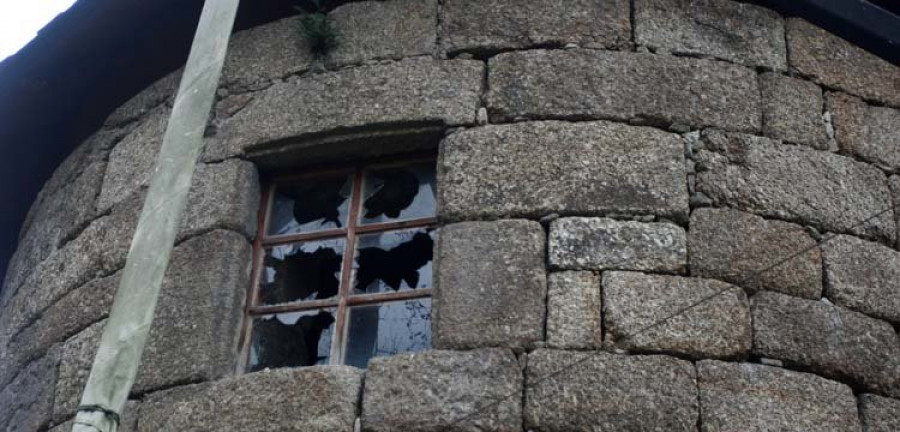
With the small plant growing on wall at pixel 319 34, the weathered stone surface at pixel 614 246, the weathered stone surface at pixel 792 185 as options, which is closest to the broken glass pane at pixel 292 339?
the weathered stone surface at pixel 614 246

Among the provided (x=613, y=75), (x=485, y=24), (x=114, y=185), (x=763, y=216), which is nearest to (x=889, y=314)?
(x=763, y=216)

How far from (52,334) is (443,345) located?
86.0 inches

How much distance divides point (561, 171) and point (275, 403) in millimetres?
1432

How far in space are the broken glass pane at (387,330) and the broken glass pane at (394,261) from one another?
0.11m

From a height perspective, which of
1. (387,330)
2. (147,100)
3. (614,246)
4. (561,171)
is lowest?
(387,330)

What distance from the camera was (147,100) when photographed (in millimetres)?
7004

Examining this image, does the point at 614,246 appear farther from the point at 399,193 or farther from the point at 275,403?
the point at 275,403

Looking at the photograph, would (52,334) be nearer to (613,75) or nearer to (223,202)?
(223,202)

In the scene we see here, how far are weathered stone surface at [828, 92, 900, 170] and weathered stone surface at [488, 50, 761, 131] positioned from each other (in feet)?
1.42

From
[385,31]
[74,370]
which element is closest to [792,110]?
[385,31]

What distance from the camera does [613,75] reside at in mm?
5910

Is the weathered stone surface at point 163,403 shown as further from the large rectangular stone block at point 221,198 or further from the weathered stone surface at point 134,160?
the weathered stone surface at point 134,160

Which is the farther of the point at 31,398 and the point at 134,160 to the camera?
the point at 134,160

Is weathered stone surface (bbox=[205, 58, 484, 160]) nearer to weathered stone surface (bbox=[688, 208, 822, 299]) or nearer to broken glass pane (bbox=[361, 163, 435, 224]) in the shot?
broken glass pane (bbox=[361, 163, 435, 224])
